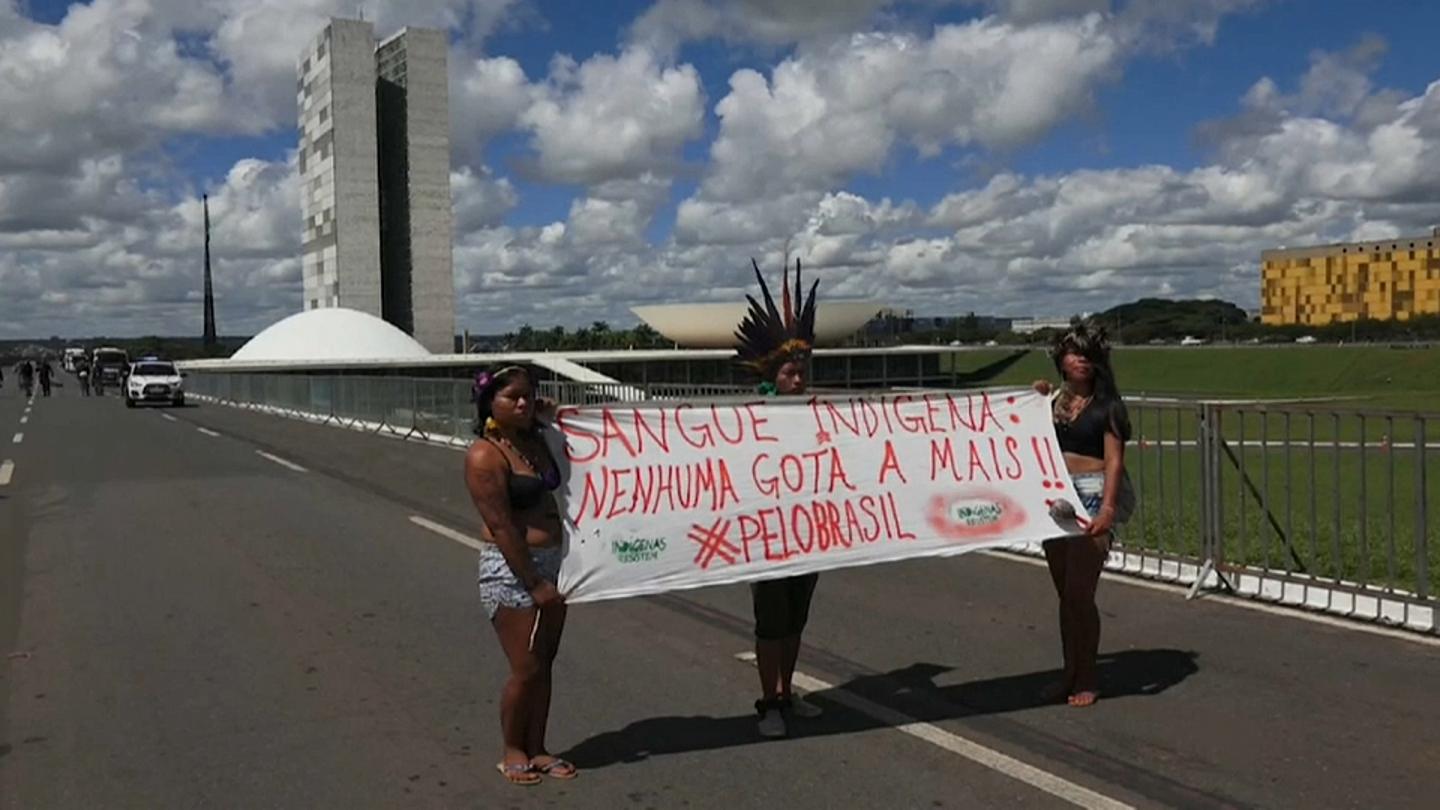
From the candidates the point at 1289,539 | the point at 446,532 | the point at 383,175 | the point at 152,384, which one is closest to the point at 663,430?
the point at 1289,539

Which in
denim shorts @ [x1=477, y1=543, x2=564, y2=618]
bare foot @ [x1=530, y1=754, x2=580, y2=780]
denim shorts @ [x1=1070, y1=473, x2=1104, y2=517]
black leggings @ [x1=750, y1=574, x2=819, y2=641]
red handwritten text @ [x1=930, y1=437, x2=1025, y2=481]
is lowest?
bare foot @ [x1=530, y1=754, x2=580, y2=780]

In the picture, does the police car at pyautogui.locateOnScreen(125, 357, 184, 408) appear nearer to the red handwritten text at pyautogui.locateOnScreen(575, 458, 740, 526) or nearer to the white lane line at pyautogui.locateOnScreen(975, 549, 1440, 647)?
the white lane line at pyautogui.locateOnScreen(975, 549, 1440, 647)

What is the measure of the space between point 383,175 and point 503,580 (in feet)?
378

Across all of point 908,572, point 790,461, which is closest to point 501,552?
point 790,461

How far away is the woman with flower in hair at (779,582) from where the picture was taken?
598 cm

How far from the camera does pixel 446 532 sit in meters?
13.1

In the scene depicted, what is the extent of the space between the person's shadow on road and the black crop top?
1.21 meters

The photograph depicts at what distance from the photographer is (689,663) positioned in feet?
24.2

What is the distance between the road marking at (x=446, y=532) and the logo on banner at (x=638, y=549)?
20.1 ft

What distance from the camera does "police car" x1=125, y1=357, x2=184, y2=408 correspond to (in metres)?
46.4

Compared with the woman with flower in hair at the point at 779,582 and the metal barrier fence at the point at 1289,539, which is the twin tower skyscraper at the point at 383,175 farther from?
the woman with flower in hair at the point at 779,582

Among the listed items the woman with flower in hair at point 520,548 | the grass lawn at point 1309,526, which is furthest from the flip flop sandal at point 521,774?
the grass lawn at point 1309,526

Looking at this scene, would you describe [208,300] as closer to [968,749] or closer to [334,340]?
[334,340]

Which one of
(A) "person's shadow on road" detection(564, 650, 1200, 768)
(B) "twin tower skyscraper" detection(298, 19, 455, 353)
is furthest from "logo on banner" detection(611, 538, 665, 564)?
(B) "twin tower skyscraper" detection(298, 19, 455, 353)
